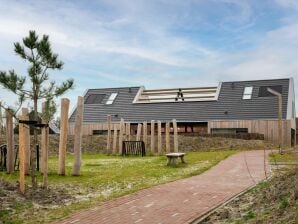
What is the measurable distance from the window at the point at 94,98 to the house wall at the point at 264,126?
11306 millimetres

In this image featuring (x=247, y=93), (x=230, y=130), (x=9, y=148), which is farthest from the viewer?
(x=247, y=93)

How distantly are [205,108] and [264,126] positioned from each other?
5427 millimetres

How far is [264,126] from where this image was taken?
32.8m

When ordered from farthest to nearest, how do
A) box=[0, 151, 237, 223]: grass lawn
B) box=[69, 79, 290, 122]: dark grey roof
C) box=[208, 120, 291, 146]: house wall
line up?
box=[69, 79, 290, 122]: dark grey roof < box=[208, 120, 291, 146]: house wall < box=[0, 151, 237, 223]: grass lawn

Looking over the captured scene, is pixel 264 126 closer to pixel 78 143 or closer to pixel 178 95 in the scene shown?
pixel 178 95

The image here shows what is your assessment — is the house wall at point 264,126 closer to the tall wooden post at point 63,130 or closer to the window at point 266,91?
the window at point 266,91

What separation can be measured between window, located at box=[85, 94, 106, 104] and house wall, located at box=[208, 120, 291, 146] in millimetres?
11306

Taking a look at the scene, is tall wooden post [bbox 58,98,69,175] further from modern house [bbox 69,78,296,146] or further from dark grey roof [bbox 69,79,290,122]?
dark grey roof [bbox 69,79,290,122]

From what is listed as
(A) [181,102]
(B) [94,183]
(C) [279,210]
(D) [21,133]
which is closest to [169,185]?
(B) [94,183]

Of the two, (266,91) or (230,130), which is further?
(266,91)

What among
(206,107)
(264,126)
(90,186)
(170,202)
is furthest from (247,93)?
(170,202)

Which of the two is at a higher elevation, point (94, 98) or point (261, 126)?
point (94, 98)

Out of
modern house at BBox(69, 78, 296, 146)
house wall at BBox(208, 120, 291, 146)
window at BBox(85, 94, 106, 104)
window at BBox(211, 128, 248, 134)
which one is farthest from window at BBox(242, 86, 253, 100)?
window at BBox(85, 94, 106, 104)

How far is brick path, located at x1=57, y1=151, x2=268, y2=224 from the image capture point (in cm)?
708
